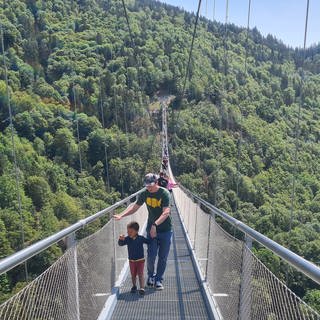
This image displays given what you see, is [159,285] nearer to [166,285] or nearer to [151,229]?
[166,285]

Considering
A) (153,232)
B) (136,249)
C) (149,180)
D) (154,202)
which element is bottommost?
(136,249)

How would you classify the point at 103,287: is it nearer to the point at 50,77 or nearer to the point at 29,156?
the point at 29,156

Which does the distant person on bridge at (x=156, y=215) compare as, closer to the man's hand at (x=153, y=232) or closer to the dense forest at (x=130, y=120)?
the man's hand at (x=153, y=232)

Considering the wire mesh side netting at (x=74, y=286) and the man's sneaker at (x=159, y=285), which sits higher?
the wire mesh side netting at (x=74, y=286)

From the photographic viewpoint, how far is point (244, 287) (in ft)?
8.36

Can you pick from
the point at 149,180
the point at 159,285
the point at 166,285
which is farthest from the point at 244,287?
the point at 166,285

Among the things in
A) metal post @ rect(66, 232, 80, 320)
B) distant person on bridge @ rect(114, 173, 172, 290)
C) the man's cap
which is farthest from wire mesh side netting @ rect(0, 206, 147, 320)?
the man's cap

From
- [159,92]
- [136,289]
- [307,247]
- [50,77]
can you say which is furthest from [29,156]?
[136,289]

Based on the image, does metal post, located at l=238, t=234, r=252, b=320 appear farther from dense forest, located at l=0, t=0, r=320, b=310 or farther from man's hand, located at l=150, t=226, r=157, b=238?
dense forest, located at l=0, t=0, r=320, b=310

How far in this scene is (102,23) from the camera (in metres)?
72.0

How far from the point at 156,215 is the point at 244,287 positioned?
1.44m

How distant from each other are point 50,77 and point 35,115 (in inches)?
298

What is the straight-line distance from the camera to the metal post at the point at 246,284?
7.89 feet

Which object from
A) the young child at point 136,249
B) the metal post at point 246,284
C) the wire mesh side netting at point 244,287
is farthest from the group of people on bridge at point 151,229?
the metal post at point 246,284
